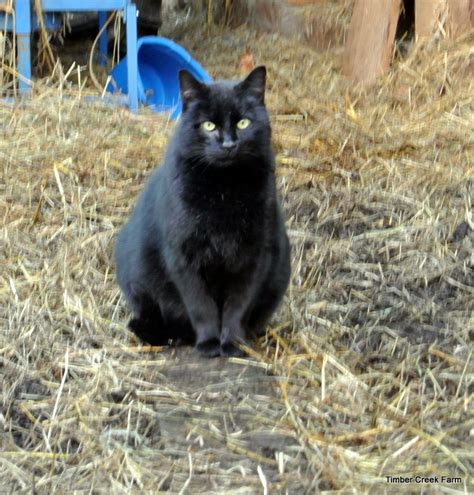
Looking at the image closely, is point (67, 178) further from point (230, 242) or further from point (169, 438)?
point (169, 438)

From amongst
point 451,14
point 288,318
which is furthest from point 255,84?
point 451,14

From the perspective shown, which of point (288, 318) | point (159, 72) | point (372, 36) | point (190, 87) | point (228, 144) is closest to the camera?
point (228, 144)

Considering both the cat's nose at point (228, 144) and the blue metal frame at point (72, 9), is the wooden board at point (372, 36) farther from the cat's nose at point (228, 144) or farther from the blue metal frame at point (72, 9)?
the cat's nose at point (228, 144)

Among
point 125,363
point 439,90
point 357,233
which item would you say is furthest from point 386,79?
point 125,363

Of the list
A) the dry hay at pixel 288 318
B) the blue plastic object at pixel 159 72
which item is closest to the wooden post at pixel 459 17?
the dry hay at pixel 288 318

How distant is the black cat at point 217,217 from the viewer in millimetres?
3076

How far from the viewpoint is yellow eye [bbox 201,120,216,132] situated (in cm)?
310

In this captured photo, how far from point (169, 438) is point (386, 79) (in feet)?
12.8

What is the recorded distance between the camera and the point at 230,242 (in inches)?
121

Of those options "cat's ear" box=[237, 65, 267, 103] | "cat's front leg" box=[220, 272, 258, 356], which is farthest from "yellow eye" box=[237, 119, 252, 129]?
"cat's front leg" box=[220, 272, 258, 356]

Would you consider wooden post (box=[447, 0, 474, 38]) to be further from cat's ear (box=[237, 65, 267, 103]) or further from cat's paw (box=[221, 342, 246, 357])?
cat's paw (box=[221, 342, 246, 357])

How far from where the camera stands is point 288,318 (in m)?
3.54

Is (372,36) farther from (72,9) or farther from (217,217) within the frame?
(217,217)

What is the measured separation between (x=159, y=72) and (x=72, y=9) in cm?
101
